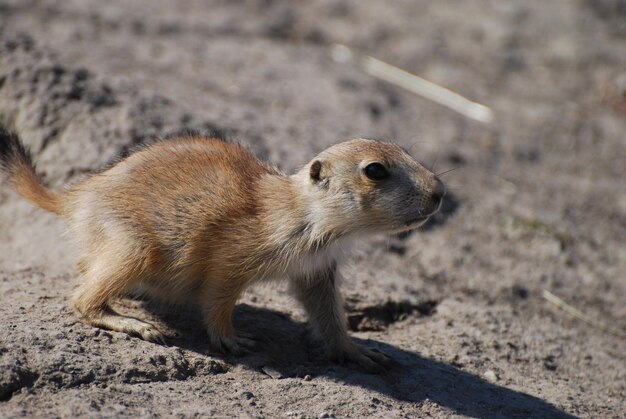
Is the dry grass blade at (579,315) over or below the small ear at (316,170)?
below

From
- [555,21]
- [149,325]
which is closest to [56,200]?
[149,325]

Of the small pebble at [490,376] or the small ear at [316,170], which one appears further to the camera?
the small pebble at [490,376]

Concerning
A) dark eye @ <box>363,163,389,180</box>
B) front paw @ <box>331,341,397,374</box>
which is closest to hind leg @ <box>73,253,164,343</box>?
front paw @ <box>331,341,397,374</box>

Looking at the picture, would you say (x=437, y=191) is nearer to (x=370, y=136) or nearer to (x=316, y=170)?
(x=316, y=170)

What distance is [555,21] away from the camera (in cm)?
1106

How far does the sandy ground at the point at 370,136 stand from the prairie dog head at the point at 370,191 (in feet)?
2.95

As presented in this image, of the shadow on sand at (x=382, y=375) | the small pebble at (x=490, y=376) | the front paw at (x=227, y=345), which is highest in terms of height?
the front paw at (x=227, y=345)

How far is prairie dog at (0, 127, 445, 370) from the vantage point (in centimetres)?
460

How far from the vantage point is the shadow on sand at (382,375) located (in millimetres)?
4594

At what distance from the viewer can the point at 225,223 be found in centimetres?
466

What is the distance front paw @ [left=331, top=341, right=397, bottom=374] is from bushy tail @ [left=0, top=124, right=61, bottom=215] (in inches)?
80.0

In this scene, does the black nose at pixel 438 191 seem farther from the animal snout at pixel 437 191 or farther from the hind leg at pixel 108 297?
the hind leg at pixel 108 297

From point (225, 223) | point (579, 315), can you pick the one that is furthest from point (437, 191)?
point (579, 315)

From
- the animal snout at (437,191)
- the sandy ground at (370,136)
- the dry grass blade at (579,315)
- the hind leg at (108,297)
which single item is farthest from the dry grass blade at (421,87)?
the hind leg at (108,297)
